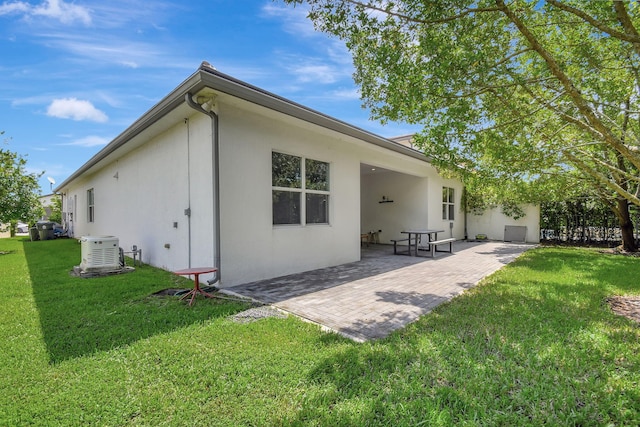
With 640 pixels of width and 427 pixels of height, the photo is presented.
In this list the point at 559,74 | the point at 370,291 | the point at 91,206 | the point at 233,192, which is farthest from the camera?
the point at 91,206

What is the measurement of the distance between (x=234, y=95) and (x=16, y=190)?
13.7 m

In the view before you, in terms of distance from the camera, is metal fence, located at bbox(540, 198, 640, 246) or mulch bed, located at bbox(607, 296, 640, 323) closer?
mulch bed, located at bbox(607, 296, 640, 323)

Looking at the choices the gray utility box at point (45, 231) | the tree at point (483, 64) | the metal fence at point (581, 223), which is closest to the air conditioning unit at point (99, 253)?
the tree at point (483, 64)

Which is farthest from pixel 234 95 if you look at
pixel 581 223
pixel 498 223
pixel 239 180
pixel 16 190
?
pixel 581 223

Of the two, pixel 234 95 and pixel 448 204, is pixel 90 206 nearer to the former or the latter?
pixel 234 95

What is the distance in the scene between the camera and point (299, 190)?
6.75 m

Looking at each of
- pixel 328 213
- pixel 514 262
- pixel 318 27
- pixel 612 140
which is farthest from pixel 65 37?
pixel 514 262

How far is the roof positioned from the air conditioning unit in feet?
8.51

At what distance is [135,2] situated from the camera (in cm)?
564

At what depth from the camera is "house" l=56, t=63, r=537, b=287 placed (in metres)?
5.32

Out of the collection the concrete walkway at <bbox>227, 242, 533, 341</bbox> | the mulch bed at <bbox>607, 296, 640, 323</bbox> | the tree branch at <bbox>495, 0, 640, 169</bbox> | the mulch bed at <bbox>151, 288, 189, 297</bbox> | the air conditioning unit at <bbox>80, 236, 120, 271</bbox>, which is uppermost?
the tree branch at <bbox>495, 0, 640, 169</bbox>

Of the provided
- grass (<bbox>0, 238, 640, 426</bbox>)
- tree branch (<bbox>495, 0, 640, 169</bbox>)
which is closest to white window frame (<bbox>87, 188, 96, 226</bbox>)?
grass (<bbox>0, 238, 640, 426</bbox>)

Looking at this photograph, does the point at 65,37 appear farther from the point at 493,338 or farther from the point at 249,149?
the point at 493,338

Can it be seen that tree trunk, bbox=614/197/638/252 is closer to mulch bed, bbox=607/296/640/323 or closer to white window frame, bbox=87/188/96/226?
mulch bed, bbox=607/296/640/323
